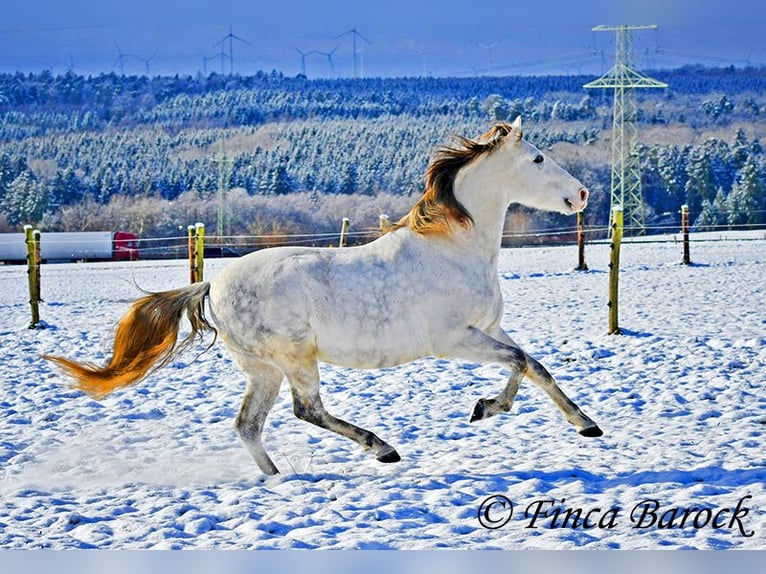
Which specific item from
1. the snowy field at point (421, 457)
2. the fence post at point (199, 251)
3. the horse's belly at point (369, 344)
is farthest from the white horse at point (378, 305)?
the fence post at point (199, 251)

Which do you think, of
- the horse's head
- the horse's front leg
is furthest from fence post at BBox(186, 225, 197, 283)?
the horse's front leg

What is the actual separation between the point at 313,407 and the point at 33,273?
25.5 feet

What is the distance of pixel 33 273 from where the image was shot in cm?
1144

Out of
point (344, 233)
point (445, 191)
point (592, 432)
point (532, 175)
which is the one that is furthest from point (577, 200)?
point (344, 233)

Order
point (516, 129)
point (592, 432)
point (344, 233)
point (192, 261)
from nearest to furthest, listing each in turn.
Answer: point (592, 432), point (516, 129), point (192, 261), point (344, 233)

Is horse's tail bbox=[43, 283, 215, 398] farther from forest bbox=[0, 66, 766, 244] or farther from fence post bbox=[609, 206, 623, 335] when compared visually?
forest bbox=[0, 66, 766, 244]

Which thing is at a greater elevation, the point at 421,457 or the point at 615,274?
the point at 615,274

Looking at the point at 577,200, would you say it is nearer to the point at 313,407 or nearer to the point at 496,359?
the point at 496,359

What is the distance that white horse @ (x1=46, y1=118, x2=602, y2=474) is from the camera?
4.60m

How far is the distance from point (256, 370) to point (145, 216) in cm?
4409

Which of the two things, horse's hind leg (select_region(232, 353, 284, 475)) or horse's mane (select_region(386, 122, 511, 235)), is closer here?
horse's hind leg (select_region(232, 353, 284, 475))

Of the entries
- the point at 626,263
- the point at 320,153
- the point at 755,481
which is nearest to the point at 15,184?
the point at 320,153

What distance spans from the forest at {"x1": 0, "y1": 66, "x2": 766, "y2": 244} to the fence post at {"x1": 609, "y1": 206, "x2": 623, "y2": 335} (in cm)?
2499

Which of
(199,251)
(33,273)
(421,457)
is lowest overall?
(421,457)
